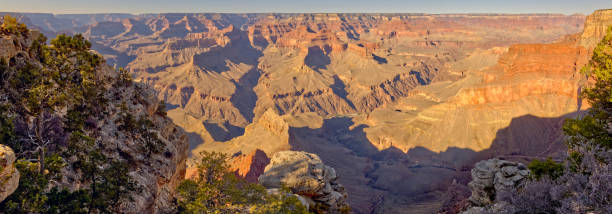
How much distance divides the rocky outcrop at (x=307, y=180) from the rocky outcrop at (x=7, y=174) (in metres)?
21.0

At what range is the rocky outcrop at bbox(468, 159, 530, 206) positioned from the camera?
31422 millimetres

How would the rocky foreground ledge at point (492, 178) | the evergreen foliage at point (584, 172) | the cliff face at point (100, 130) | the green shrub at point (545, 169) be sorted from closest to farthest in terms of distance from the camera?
the evergreen foliage at point (584, 172), the cliff face at point (100, 130), the green shrub at point (545, 169), the rocky foreground ledge at point (492, 178)

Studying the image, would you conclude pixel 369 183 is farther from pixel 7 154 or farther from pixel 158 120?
pixel 7 154

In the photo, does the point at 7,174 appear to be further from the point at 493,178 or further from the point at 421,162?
the point at 421,162

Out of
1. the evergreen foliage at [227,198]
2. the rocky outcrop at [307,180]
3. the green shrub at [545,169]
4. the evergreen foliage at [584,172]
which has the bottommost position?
the rocky outcrop at [307,180]

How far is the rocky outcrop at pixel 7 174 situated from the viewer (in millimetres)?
12719

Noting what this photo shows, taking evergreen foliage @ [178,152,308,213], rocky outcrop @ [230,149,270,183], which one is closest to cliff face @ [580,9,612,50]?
rocky outcrop @ [230,149,270,183]

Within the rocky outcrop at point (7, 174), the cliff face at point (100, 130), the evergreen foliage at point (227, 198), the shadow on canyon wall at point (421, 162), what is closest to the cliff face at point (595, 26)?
the shadow on canyon wall at point (421, 162)

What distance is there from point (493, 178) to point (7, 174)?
4125cm

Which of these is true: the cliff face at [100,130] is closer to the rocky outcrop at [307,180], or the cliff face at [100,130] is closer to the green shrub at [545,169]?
the rocky outcrop at [307,180]

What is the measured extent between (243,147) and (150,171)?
252ft

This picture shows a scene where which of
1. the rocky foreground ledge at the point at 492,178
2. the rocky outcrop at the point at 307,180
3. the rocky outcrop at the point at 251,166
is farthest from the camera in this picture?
the rocky outcrop at the point at 251,166

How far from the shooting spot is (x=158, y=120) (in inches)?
1099

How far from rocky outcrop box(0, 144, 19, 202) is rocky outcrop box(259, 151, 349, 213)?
2103cm
